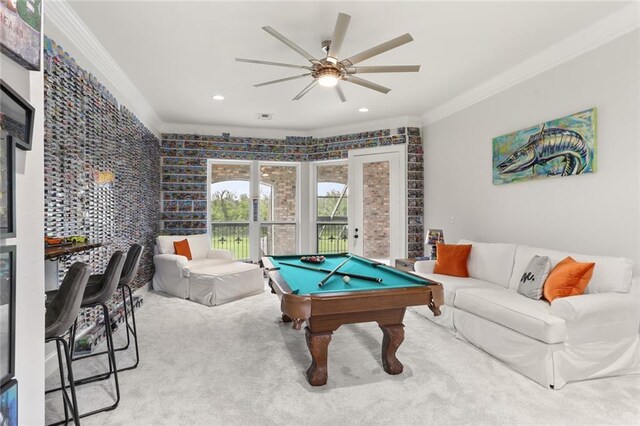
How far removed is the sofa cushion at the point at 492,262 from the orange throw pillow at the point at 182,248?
407 cm

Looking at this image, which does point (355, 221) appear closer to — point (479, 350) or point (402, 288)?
point (479, 350)

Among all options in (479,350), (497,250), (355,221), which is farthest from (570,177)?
(355,221)

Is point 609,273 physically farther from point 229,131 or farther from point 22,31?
point 229,131

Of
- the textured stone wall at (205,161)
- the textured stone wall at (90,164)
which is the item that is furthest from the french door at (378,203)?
the textured stone wall at (90,164)

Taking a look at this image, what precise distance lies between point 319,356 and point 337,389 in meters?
0.25

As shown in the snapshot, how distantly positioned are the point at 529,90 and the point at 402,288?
2791 millimetres

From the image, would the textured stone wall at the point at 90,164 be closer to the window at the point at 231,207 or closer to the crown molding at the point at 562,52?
the window at the point at 231,207

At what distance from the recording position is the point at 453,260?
12.5ft

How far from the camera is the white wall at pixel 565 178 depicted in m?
2.62

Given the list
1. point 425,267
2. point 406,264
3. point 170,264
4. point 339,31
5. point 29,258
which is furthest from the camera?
point 170,264

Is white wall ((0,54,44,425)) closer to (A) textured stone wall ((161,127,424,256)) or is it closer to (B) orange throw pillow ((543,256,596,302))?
(B) orange throw pillow ((543,256,596,302))

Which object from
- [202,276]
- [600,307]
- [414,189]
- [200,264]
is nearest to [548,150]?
[600,307]

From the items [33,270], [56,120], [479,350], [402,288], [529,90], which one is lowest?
[479,350]

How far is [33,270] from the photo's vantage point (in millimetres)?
1274
